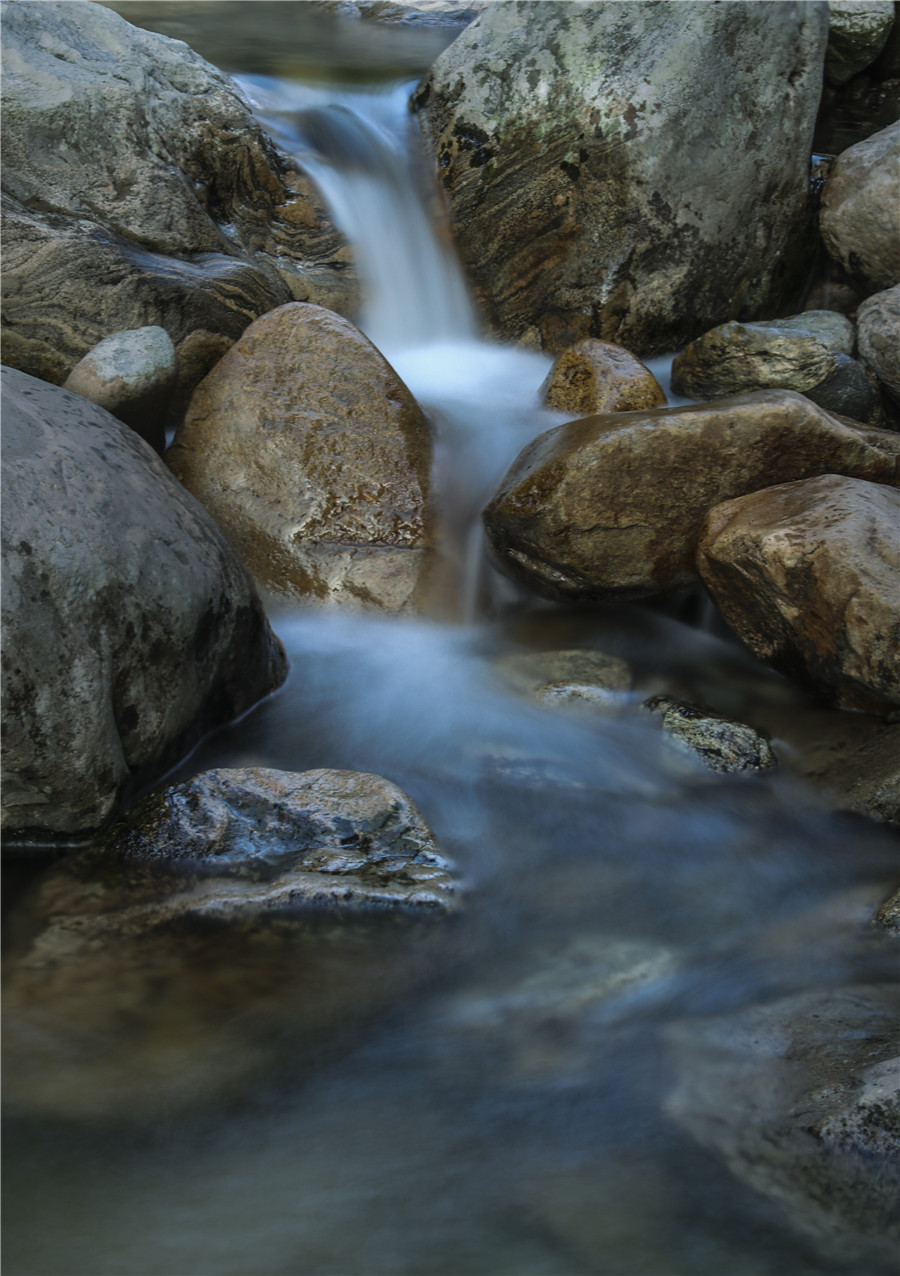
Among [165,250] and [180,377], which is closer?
[180,377]

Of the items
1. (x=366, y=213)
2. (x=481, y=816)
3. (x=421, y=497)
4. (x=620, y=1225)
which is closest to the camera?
(x=620, y=1225)

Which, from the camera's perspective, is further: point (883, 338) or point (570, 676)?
point (883, 338)

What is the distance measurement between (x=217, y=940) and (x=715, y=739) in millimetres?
2215

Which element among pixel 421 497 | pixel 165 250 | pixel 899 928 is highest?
pixel 165 250

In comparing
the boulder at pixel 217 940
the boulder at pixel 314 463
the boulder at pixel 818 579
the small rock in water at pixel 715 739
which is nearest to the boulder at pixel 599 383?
the boulder at pixel 314 463

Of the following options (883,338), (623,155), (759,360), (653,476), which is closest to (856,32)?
(623,155)

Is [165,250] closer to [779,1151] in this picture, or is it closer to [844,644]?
[844,644]

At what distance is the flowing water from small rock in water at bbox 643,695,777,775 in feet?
0.29

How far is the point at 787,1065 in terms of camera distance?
7.55 feet

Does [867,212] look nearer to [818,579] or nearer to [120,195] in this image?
[818,579]

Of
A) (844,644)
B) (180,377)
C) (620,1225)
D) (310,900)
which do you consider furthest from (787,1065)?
(180,377)

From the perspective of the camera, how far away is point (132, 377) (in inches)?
181

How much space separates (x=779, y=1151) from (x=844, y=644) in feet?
7.56

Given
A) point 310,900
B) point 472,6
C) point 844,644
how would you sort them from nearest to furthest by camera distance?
1. point 310,900
2. point 844,644
3. point 472,6
